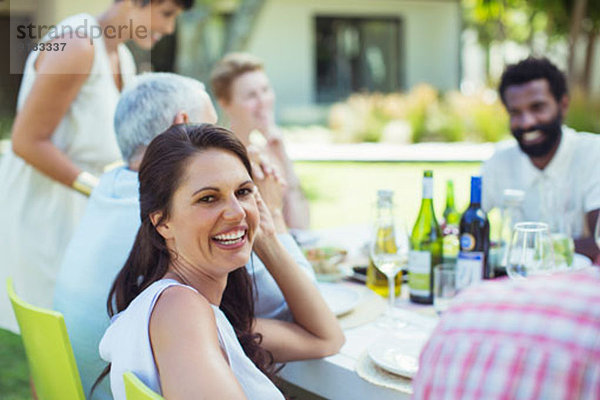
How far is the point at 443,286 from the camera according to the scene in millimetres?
2277

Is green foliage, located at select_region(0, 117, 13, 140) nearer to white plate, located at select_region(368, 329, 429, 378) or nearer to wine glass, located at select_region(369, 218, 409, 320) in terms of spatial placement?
wine glass, located at select_region(369, 218, 409, 320)

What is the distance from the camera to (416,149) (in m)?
11.7

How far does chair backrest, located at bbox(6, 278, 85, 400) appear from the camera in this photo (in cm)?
164

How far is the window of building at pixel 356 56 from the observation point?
15406 mm

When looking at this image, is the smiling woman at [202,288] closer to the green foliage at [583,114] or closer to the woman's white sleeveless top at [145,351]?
the woman's white sleeveless top at [145,351]

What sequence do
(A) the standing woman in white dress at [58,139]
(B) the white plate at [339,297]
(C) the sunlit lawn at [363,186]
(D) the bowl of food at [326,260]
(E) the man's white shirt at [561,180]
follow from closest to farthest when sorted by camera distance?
(B) the white plate at [339,297] < (D) the bowl of food at [326,260] < (A) the standing woman in white dress at [58,139] < (E) the man's white shirt at [561,180] < (C) the sunlit lawn at [363,186]

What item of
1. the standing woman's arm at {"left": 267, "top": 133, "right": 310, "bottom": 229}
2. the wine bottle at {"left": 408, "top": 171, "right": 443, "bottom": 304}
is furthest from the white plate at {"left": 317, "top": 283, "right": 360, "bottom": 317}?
the standing woman's arm at {"left": 267, "top": 133, "right": 310, "bottom": 229}

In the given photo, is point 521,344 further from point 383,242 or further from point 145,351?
point 383,242

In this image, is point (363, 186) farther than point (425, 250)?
Yes

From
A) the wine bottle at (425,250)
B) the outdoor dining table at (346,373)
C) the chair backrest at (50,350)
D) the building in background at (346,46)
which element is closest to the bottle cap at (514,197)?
the wine bottle at (425,250)

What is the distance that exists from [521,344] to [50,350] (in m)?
1.27

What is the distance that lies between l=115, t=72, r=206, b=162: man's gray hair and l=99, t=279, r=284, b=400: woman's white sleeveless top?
2.50ft

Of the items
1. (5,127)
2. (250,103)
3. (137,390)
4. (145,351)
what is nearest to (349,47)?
(5,127)

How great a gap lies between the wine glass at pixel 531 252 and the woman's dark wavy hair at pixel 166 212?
793 mm
